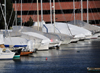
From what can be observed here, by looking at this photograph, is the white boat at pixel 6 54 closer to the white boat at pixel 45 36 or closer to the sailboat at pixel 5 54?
the sailboat at pixel 5 54

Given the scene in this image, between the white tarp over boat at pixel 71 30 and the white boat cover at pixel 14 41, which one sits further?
the white tarp over boat at pixel 71 30

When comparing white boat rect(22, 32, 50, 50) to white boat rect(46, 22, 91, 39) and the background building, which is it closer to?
white boat rect(46, 22, 91, 39)

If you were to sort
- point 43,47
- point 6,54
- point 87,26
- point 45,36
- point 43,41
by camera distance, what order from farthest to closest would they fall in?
point 87,26
point 45,36
point 43,47
point 43,41
point 6,54

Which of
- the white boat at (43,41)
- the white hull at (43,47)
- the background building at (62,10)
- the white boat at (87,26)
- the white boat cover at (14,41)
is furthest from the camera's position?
the background building at (62,10)

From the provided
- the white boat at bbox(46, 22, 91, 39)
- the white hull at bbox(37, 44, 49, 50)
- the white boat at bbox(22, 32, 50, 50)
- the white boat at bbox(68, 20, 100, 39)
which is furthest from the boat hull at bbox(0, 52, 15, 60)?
the white boat at bbox(68, 20, 100, 39)

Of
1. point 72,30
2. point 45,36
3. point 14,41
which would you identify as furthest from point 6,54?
point 72,30

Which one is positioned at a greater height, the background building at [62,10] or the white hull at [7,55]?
the background building at [62,10]

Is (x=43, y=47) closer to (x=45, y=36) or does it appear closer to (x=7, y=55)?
(x=45, y=36)

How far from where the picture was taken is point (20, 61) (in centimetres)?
3697

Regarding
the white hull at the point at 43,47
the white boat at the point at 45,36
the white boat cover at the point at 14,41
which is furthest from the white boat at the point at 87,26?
the white boat cover at the point at 14,41

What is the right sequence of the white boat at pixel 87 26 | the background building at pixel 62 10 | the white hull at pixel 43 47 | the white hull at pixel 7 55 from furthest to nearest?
the background building at pixel 62 10, the white boat at pixel 87 26, the white hull at pixel 43 47, the white hull at pixel 7 55

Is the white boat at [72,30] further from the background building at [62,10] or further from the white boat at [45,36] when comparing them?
the background building at [62,10]

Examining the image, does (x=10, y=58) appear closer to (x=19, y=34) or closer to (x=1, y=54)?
(x=1, y=54)

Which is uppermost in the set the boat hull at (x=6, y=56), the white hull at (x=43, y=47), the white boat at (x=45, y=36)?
the white boat at (x=45, y=36)
